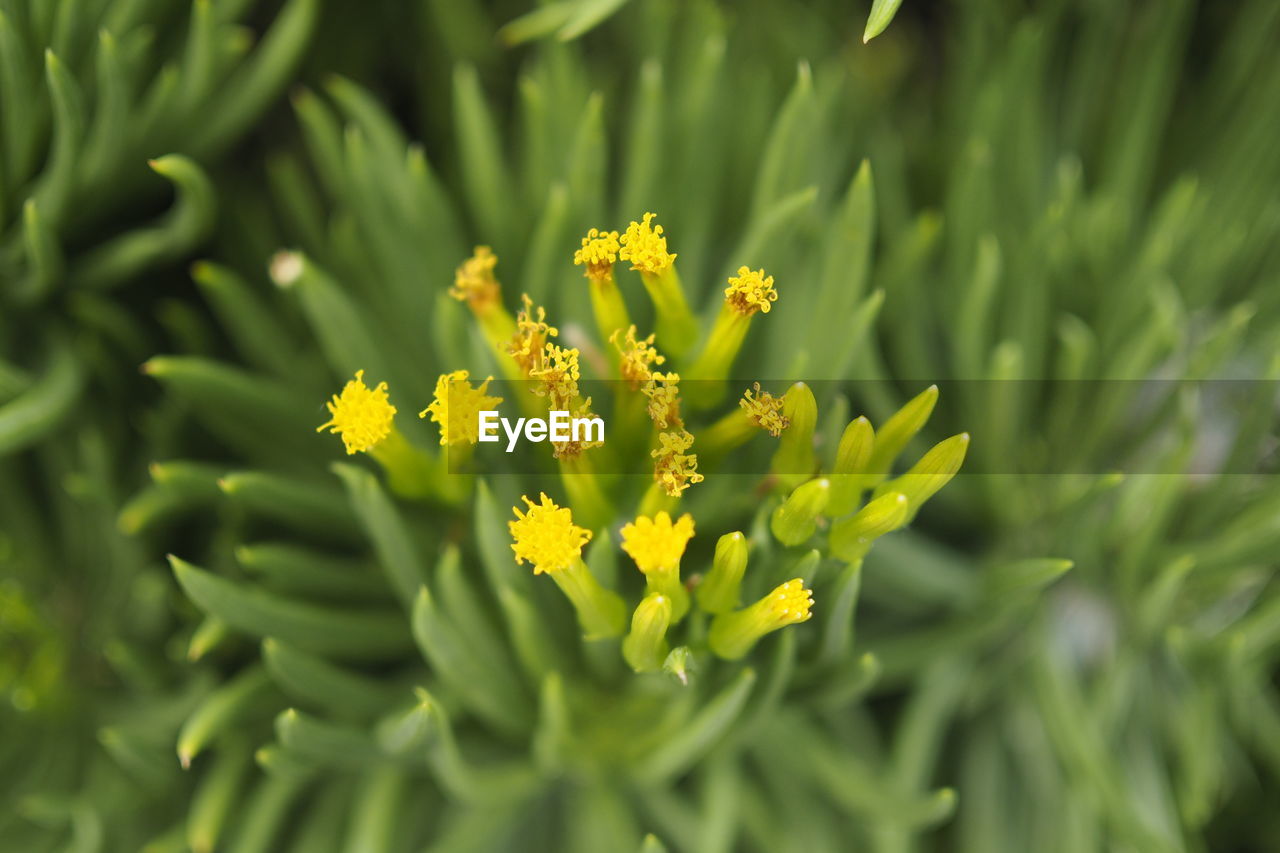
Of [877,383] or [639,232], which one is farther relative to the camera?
[877,383]

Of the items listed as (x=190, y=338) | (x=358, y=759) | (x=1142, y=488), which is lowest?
(x=358, y=759)

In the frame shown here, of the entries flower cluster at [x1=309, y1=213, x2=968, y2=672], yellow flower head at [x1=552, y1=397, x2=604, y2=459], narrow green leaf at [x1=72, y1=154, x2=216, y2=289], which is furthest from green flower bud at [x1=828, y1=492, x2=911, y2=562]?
narrow green leaf at [x1=72, y1=154, x2=216, y2=289]

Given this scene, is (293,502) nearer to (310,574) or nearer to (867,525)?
(310,574)

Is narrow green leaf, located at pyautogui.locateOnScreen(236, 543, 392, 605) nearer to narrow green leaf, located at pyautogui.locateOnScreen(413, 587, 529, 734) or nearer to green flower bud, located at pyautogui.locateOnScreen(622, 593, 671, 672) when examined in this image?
narrow green leaf, located at pyautogui.locateOnScreen(413, 587, 529, 734)

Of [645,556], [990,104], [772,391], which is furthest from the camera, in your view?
[990,104]

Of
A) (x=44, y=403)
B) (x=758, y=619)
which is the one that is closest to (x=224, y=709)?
(x=44, y=403)

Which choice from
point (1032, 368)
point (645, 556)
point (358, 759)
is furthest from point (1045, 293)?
point (358, 759)

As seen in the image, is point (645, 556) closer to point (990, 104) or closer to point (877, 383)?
point (877, 383)
